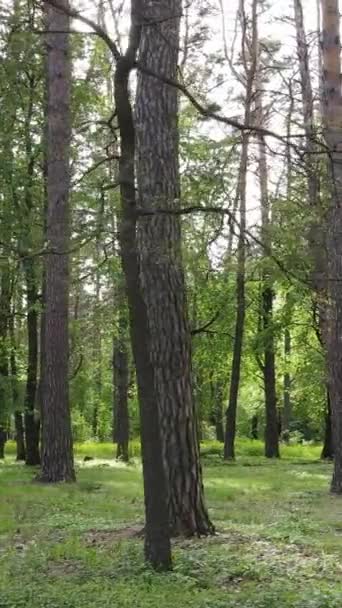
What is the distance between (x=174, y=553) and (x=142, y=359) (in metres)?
1.87

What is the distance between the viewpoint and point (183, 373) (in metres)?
7.72

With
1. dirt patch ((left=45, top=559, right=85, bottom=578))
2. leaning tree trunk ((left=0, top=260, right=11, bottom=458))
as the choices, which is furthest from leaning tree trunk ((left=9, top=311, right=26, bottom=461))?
dirt patch ((left=45, top=559, right=85, bottom=578))

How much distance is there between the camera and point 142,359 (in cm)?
623

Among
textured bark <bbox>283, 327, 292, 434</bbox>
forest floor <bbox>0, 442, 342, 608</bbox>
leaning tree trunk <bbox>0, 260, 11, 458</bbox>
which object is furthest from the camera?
textured bark <bbox>283, 327, 292, 434</bbox>

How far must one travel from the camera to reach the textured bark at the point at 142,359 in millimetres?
6164

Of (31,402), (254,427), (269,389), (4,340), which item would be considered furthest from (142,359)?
(254,427)

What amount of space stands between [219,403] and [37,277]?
70.7ft

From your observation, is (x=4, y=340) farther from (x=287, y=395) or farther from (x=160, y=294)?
(x=287, y=395)

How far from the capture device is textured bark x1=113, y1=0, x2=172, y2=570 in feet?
20.2

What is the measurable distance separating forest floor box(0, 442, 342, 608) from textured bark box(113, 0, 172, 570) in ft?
1.00

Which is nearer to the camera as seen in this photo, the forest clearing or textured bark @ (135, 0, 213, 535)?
→ the forest clearing

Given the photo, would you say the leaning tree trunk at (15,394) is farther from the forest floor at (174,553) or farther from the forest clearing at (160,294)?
the forest floor at (174,553)

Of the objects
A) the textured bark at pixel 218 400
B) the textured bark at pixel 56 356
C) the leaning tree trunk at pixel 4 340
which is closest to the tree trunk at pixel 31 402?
the leaning tree trunk at pixel 4 340

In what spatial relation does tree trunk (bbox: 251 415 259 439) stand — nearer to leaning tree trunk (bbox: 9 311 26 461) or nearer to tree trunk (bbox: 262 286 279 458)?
tree trunk (bbox: 262 286 279 458)
